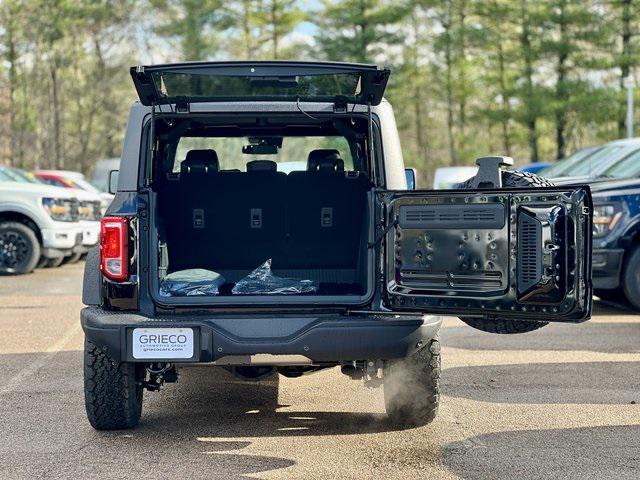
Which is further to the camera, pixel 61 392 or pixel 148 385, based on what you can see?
pixel 61 392

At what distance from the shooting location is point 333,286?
639cm

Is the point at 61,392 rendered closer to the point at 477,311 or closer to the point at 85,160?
the point at 477,311

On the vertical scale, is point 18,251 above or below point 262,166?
below

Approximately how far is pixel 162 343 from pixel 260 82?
133cm

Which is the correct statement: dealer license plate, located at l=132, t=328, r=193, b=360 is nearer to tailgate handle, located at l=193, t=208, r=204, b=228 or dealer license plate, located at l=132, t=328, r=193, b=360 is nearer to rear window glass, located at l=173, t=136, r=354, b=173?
tailgate handle, located at l=193, t=208, r=204, b=228

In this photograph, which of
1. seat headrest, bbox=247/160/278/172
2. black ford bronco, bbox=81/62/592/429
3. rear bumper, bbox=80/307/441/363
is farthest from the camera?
seat headrest, bbox=247/160/278/172

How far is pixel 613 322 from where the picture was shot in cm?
1057

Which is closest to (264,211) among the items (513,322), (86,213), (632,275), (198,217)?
(198,217)

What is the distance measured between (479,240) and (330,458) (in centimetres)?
122

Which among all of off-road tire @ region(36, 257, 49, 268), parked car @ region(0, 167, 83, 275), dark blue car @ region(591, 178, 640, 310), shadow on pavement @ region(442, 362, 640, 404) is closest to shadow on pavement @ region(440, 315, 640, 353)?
dark blue car @ region(591, 178, 640, 310)

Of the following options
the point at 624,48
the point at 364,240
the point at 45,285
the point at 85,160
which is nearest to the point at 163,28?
the point at 85,160

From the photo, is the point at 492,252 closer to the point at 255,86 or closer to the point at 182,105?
the point at 255,86

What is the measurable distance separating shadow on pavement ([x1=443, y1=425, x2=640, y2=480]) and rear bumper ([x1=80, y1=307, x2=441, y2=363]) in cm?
60

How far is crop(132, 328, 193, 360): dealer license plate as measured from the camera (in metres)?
5.38
